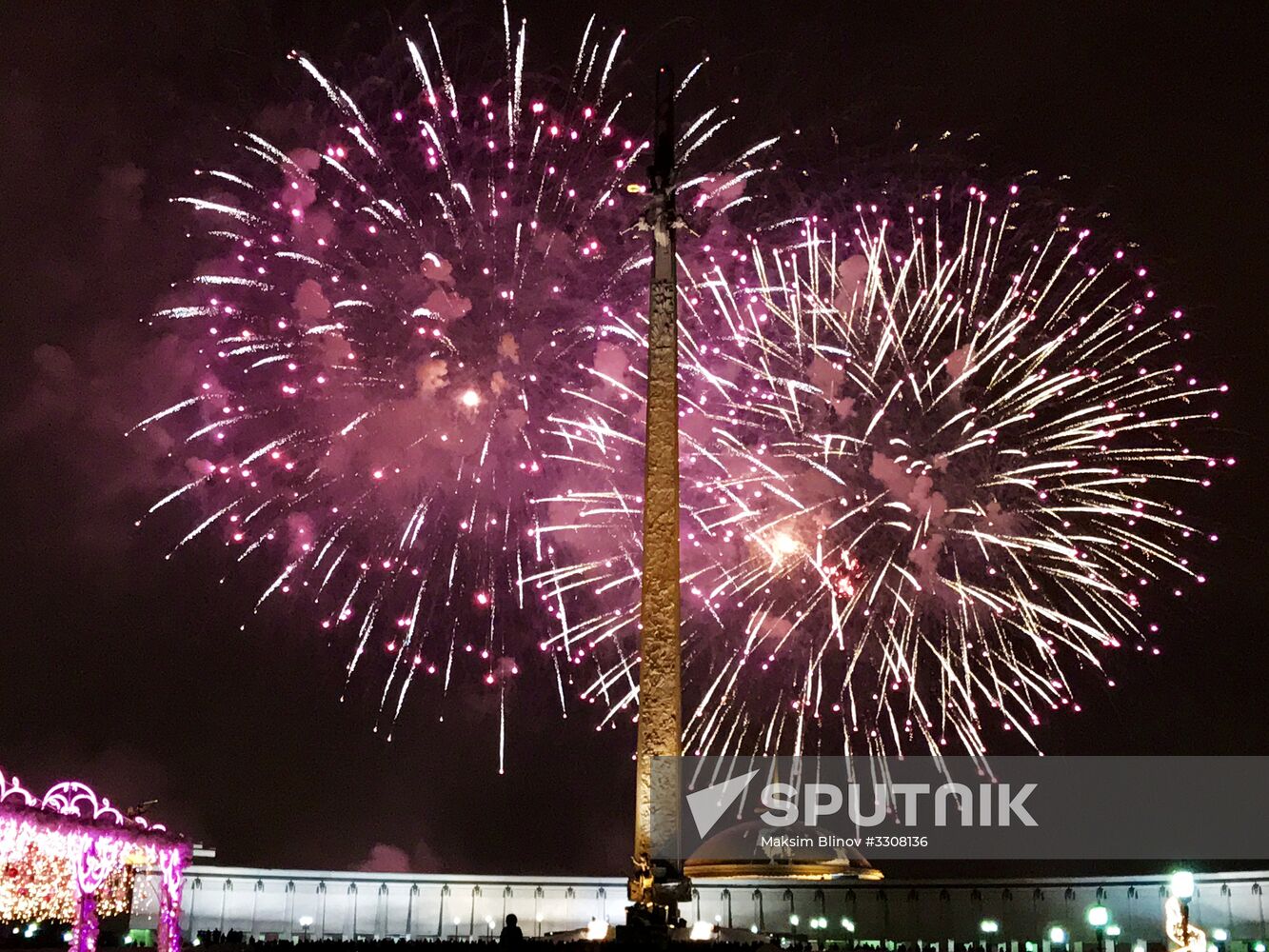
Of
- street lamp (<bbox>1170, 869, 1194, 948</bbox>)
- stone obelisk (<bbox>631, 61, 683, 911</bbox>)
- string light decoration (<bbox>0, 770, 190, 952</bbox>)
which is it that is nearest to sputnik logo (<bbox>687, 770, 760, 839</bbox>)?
stone obelisk (<bbox>631, 61, 683, 911</bbox>)

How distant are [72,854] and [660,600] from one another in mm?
11563

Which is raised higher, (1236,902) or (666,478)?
(666,478)

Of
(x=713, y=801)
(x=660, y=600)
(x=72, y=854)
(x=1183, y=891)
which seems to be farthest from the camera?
(x=713, y=801)

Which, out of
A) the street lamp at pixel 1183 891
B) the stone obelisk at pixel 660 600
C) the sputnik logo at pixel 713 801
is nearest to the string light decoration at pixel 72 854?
the stone obelisk at pixel 660 600

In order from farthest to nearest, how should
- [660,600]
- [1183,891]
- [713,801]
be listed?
1. [713,801]
2. [660,600]
3. [1183,891]

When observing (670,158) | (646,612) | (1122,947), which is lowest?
(1122,947)

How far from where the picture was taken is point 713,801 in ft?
161

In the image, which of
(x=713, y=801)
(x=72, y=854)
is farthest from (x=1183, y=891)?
(x=713, y=801)

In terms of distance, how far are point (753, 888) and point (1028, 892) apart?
1208cm

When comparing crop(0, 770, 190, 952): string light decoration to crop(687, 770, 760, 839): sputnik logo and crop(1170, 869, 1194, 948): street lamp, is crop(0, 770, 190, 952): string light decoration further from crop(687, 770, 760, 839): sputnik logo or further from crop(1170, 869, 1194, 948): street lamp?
crop(687, 770, 760, 839): sputnik logo

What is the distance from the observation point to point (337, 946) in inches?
896

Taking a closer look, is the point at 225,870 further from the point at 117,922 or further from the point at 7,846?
the point at 7,846

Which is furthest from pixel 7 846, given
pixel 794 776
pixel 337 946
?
pixel 794 776

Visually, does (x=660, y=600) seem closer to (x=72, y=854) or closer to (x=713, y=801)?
(x=72, y=854)
